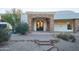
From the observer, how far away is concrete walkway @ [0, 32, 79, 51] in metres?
4.99

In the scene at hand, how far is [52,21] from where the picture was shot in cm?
500

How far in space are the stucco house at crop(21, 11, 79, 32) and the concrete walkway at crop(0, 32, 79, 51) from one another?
0.13 metres

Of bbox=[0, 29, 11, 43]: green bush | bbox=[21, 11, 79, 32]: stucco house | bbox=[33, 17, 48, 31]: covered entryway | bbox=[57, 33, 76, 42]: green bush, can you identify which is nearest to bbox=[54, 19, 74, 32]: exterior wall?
bbox=[21, 11, 79, 32]: stucco house

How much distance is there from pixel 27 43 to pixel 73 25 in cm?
105

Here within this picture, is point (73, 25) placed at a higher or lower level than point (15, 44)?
higher

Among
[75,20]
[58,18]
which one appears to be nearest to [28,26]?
[58,18]

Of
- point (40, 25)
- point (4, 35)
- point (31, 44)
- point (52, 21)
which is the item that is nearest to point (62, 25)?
point (52, 21)

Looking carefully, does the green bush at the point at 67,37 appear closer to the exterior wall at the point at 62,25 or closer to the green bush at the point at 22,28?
the exterior wall at the point at 62,25

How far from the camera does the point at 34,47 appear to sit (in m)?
5.01

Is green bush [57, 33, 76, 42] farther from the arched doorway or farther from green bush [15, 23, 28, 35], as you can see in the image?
green bush [15, 23, 28, 35]

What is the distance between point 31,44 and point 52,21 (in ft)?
2.16

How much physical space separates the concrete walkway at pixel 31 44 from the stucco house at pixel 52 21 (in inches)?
5.0

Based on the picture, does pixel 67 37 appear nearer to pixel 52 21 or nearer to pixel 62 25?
pixel 62 25

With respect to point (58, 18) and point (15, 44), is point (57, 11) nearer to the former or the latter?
point (58, 18)
